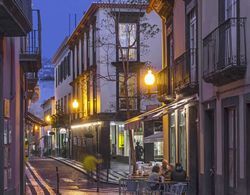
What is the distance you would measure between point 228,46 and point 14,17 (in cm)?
478

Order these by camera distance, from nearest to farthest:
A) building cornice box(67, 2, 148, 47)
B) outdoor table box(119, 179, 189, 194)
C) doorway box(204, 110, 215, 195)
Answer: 1. outdoor table box(119, 179, 189, 194)
2. doorway box(204, 110, 215, 195)
3. building cornice box(67, 2, 148, 47)

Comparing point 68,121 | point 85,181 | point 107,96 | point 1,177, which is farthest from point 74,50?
point 1,177

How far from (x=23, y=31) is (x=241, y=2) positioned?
15.3ft

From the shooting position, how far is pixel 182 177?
18.9 meters

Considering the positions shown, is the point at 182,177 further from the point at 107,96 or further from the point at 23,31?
the point at 107,96

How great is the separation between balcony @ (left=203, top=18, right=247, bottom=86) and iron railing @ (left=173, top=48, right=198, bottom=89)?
3329mm

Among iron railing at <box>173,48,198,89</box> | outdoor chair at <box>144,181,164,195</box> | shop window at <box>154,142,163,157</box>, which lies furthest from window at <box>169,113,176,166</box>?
shop window at <box>154,142,163,157</box>

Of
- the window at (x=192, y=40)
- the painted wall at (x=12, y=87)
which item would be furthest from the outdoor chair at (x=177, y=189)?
the painted wall at (x=12, y=87)

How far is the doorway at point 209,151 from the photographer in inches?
709

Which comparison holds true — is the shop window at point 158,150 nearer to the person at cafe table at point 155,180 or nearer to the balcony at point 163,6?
the balcony at point 163,6

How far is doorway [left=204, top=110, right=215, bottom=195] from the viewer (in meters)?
18.0

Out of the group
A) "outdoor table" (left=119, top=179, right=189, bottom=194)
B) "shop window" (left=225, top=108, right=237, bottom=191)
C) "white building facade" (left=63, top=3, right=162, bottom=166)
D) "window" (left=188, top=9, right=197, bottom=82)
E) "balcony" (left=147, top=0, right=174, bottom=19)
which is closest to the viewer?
"shop window" (left=225, top=108, right=237, bottom=191)

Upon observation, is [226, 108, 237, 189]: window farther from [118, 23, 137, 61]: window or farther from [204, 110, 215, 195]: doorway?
[118, 23, 137, 61]: window

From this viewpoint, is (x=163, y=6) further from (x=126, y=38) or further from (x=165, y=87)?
(x=126, y=38)
